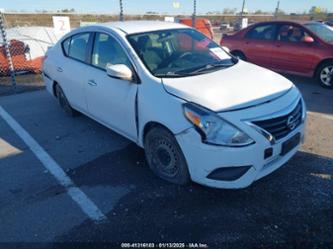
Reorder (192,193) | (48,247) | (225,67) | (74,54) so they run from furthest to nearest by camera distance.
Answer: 1. (74,54)
2. (225,67)
3. (192,193)
4. (48,247)

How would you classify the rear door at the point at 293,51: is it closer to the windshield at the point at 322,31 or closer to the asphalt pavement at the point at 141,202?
the windshield at the point at 322,31

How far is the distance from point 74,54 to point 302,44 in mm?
5339

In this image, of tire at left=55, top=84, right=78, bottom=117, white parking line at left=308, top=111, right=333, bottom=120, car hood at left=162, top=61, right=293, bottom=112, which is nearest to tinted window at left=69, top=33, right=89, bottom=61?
tire at left=55, top=84, right=78, bottom=117

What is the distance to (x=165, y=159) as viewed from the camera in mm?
3412

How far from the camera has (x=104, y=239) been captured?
2676 mm

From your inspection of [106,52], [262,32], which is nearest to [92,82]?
[106,52]

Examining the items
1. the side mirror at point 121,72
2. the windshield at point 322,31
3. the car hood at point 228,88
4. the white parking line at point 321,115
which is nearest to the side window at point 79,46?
the side mirror at point 121,72

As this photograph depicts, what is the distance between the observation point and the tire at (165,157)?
3.14 metres

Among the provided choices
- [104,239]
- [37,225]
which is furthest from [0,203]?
[104,239]

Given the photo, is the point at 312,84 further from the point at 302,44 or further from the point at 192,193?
the point at 192,193

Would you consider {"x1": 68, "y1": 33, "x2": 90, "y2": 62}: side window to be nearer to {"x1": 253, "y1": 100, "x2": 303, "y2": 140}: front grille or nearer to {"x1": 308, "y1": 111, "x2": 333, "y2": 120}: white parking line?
{"x1": 253, "y1": 100, "x2": 303, "y2": 140}: front grille

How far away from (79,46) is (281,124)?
3.34m

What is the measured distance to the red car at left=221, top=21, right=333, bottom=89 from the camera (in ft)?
22.9

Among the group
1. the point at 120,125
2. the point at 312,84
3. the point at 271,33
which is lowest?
the point at 312,84
